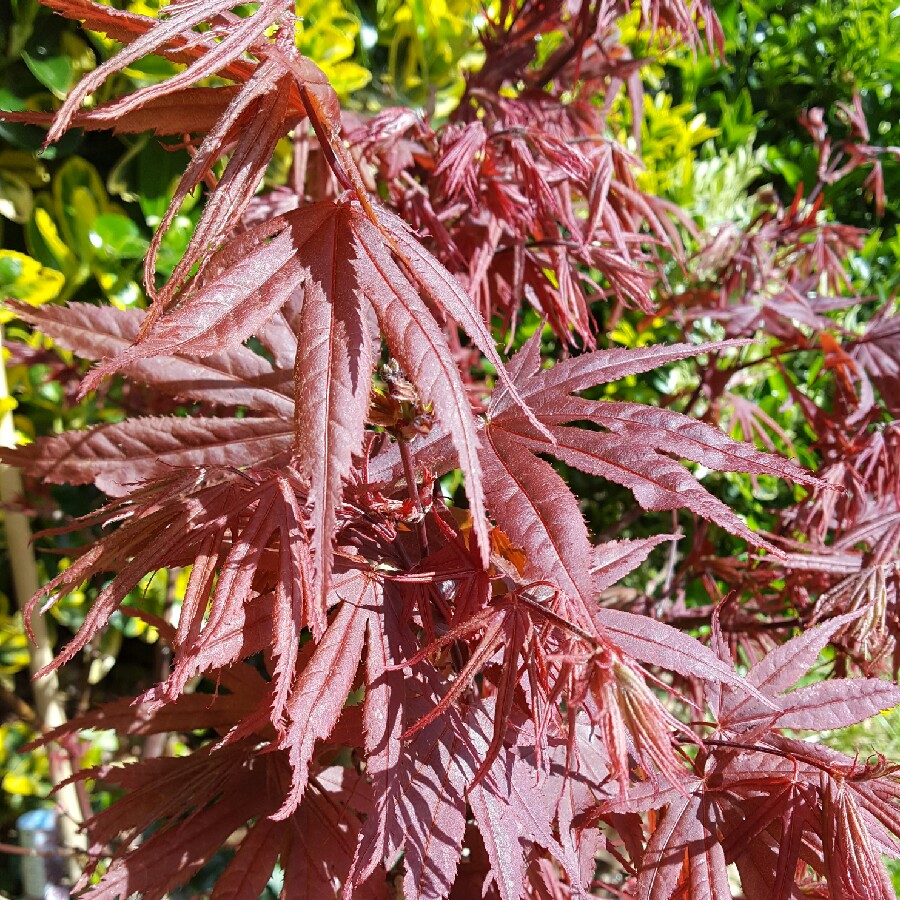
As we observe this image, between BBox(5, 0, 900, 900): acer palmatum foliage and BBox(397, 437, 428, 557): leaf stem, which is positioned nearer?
BBox(5, 0, 900, 900): acer palmatum foliage

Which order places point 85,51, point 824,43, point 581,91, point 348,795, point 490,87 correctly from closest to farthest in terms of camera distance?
point 348,795 < point 490,87 < point 85,51 < point 581,91 < point 824,43

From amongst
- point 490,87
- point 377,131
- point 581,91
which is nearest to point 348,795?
point 377,131

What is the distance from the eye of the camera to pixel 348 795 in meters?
0.76

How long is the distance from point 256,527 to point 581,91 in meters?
1.10

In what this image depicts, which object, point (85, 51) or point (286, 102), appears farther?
point (85, 51)

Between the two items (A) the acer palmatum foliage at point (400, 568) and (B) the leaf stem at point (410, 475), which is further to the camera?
(B) the leaf stem at point (410, 475)

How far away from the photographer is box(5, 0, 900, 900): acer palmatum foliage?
460 mm

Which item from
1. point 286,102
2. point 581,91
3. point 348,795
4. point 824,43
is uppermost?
point 286,102

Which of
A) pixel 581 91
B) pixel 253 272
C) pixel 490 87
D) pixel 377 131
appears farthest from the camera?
pixel 581 91

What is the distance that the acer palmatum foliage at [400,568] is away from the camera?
0.46 metres

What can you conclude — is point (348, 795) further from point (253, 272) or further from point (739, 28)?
point (739, 28)

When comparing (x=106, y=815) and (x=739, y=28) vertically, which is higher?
(x=739, y=28)

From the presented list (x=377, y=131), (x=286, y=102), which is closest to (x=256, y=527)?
(x=286, y=102)

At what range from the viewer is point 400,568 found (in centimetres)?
63
